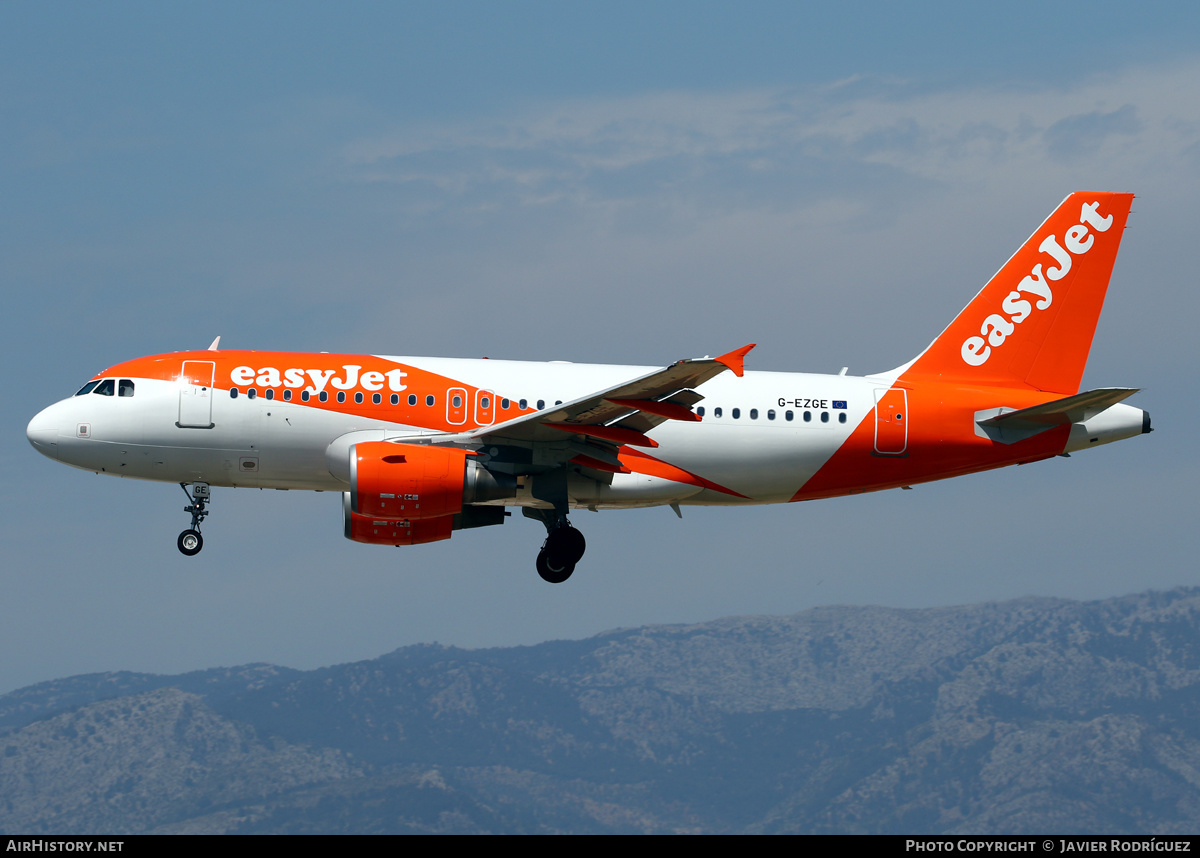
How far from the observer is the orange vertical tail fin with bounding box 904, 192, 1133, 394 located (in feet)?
129

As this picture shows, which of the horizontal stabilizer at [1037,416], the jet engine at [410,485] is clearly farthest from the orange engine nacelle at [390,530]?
the horizontal stabilizer at [1037,416]

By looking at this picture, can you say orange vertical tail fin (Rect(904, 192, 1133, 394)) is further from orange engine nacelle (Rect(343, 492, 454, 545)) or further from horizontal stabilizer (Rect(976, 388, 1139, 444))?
orange engine nacelle (Rect(343, 492, 454, 545))

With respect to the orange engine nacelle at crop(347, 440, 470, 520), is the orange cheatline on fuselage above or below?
above

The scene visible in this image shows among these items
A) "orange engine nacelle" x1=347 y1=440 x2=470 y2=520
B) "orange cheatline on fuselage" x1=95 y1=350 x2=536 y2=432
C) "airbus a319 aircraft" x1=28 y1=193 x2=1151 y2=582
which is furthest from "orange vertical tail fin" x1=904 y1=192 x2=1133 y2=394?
"orange engine nacelle" x1=347 y1=440 x2=470 y2=520

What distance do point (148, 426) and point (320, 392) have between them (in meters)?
4.25

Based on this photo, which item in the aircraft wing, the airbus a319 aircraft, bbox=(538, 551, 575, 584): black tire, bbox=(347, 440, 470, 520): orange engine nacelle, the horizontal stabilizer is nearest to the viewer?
the aircraft wing

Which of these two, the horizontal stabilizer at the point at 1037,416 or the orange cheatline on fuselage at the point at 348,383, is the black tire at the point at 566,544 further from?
the horizontal stabilizer at the point at 1037,416

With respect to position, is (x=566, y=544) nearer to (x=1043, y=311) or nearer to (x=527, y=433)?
(x=527, y=433)

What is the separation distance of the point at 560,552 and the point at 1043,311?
50.2ft

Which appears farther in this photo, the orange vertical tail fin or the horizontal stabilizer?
the orange vertical tail fin

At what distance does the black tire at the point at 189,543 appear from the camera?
35688 millimetres
